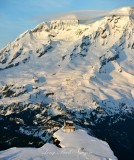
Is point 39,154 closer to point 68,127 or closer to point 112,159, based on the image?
point 112,159

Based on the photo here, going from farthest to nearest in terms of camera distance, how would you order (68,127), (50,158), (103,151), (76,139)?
(68,127) < (76,139) < (103,151) < (50,158)

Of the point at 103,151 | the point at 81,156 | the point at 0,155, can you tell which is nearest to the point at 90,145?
the point at 103,151

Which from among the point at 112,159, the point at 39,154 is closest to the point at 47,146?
the point at 39,154

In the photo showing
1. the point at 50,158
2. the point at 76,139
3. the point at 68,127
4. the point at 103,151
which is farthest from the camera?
the point at 68,127

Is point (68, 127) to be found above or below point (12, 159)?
above

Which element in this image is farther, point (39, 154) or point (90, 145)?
point (90, 145)

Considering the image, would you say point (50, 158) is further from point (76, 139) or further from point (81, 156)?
point (76, 139)
